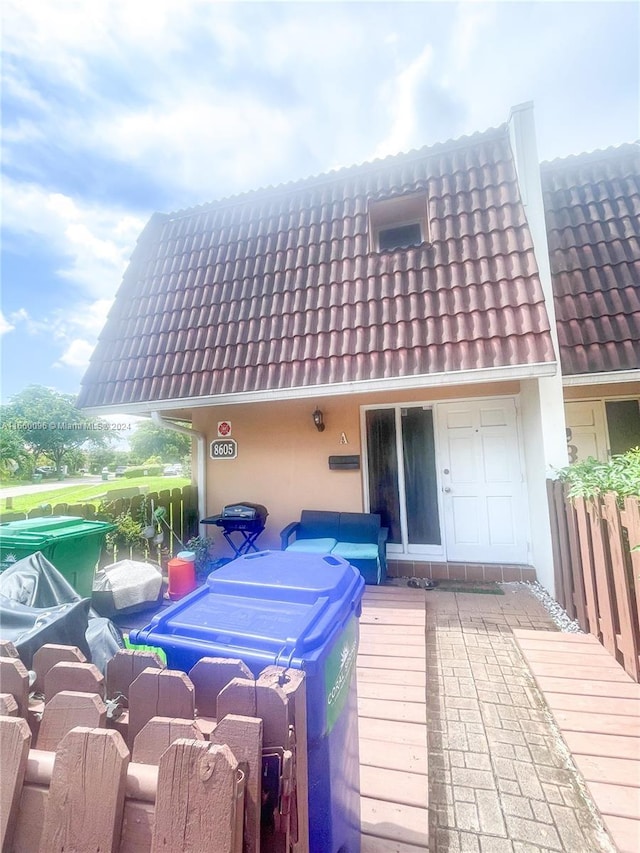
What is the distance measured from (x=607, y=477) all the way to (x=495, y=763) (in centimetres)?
226

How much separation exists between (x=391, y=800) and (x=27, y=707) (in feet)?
5.84

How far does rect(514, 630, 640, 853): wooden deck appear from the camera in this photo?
5.61 feet

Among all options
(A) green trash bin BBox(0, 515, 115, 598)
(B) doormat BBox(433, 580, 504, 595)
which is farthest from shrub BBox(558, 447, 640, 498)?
(A) green trash bin BBox(0, 515, 115, 598)

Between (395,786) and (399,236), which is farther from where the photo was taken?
(399,236)

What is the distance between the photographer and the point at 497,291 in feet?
14.4

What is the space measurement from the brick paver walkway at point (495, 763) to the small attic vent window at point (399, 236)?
549 cm

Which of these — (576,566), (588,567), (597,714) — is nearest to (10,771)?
(597,714)

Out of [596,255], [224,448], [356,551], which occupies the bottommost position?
[356,551]

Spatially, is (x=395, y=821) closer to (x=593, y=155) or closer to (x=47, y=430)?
(x=593, y=155)

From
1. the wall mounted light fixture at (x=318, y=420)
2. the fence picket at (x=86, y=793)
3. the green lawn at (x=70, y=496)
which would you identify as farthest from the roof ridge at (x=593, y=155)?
the green lawn at (x=70, y=496)

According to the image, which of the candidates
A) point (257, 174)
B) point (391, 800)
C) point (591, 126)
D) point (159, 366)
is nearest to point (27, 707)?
point (391, 800)

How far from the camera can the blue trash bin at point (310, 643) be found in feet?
3.84

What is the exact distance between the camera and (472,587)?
15.1 feet

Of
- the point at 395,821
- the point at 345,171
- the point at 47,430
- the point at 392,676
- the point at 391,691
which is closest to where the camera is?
the point at 395,821
